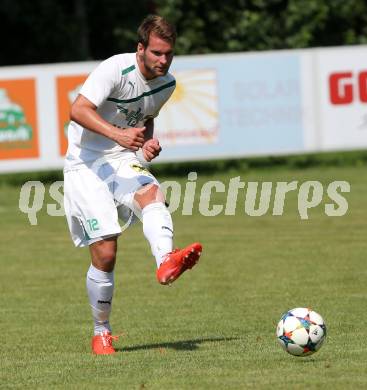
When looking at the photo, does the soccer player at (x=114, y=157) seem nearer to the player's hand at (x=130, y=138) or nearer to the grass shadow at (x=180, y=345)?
the player's hand at (x=130, y=138)

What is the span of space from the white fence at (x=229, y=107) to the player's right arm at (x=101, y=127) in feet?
49.2

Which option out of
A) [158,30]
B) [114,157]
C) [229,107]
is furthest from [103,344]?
[229,107]

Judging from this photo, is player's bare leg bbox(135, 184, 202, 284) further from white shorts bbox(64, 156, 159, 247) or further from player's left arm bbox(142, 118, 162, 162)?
player's left arm bbox(142, 118, 162, 162)

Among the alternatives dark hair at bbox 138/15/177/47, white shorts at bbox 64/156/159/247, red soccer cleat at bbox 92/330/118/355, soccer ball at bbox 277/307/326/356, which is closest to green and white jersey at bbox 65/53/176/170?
white shorts at bbox 64/156/159/247

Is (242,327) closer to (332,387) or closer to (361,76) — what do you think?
(332,387)

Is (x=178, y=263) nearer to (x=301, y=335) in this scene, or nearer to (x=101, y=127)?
(x=301, y=335)

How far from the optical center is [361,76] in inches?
969

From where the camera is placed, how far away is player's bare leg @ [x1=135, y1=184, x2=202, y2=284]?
27.3ft

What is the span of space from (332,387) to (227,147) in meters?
17.2

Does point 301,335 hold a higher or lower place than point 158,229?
lower

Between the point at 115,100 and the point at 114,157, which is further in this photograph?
the point at 114,157

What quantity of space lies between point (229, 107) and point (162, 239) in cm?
1577

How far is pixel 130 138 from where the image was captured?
28.1ft

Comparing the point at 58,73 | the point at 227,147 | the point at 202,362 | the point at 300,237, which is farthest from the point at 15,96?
the point at 202,362
